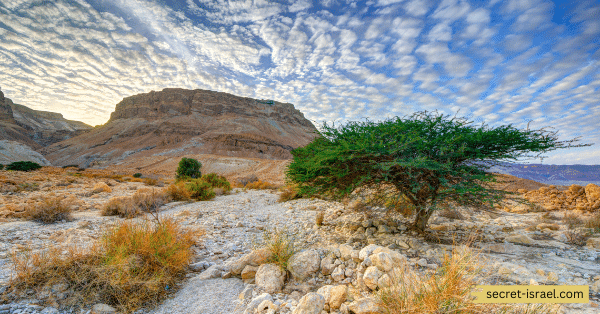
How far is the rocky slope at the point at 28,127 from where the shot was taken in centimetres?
6745

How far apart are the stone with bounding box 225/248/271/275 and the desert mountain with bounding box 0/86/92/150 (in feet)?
295

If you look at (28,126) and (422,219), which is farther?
(28,126)

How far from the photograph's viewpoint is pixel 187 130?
65875mm

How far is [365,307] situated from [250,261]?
6.52 ft

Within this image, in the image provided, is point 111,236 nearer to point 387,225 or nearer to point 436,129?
point 387,225

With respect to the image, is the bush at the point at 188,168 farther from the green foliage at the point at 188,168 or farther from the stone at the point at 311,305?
the stone at the point at 311,305

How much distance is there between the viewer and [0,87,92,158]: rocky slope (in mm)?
67450

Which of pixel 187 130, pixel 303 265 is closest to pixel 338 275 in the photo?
pixel 303 265

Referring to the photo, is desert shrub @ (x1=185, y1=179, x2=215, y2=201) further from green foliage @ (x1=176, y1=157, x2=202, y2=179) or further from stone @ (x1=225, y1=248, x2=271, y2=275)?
green foliage @ (x1=176, y1=157, x2=202, y2=179)

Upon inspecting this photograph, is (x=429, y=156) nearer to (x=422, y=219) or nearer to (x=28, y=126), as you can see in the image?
(x=422, y=219)

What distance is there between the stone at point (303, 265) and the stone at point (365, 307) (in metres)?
Result: 1.11

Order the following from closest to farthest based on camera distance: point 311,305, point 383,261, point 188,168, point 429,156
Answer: point 311,305, point 383,261, point 429,156, point 188,168

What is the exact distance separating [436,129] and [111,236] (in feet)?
19.9

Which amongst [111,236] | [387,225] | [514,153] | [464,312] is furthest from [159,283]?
[514,153]
